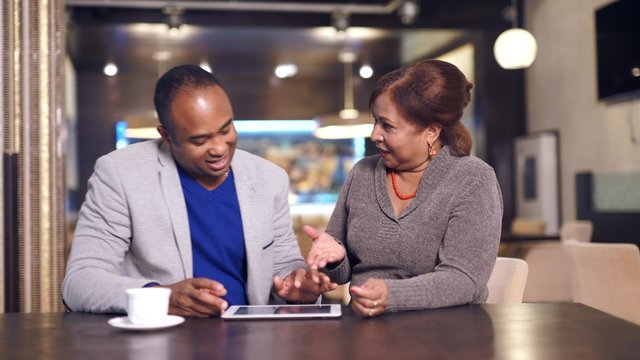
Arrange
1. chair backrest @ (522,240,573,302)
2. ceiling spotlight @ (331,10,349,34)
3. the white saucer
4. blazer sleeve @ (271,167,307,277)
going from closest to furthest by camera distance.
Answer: the white saucer → blazer sleeve @ (271,167,307,277) → chair backrest @ (522,240,573,302) → ceiling spotlight @ (331,10,349,34)

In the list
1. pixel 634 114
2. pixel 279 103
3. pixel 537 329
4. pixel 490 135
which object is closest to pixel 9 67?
pixel 537 329

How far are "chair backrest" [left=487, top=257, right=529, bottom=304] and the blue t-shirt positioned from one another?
725 millimetres

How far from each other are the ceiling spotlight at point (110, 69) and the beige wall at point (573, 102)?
581 cm

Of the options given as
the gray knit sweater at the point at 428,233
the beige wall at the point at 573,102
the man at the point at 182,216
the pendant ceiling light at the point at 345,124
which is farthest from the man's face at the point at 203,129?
the pendant ceiling light at the point at 345,124

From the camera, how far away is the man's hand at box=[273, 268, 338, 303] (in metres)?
1.79

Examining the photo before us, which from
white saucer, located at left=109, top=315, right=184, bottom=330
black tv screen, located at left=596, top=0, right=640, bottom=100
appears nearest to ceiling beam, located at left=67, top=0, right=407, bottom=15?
black tv screen, located at left=596, top=0, right=640, bottom=100

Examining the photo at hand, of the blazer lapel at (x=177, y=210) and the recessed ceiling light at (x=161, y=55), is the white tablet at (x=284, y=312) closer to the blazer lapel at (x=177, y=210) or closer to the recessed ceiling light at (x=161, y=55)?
the blazer lapel at (x=177, y=210)

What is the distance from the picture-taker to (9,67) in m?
2.78

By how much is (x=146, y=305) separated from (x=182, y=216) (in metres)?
0.51

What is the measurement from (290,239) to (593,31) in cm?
592

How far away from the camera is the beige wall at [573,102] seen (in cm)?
670

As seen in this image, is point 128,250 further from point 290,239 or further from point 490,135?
point 490,135

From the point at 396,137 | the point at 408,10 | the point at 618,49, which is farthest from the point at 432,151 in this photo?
the point at 408,10

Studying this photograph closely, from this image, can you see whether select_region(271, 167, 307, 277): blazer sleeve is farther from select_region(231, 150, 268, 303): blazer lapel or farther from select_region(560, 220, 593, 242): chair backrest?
select_region(560, 220, 593, 242): chair backrest
